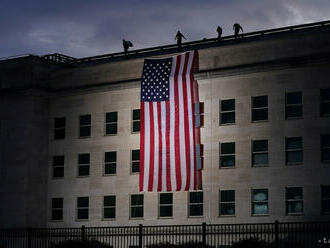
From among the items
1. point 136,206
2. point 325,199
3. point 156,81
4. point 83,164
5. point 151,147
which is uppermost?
point 156,81

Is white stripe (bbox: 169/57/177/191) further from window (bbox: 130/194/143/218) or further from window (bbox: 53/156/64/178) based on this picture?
window (bbox: 53/156/64/178)

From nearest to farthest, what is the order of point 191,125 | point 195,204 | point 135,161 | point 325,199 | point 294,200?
point 191,125, point 325,199, point 294,200, point 195,204, point 135,161

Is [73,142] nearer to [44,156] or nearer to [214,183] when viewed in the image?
[44,156]

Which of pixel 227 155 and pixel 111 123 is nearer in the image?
pixel 227 155

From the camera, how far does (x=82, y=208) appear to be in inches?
2489

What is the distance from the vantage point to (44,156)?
213 ft

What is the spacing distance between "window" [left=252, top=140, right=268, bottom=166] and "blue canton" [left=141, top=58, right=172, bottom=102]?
9842 mm

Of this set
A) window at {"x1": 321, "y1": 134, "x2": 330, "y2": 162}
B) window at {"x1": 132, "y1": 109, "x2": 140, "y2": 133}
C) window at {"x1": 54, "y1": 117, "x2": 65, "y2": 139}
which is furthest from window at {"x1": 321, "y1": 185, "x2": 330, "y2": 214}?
window at {"x1": 54, "y1": 117, "x2": 65, "y2": 139}

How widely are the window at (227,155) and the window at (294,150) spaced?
13.4ft

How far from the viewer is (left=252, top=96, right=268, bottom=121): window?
56.2 meters

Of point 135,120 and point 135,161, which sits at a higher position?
point 135,120

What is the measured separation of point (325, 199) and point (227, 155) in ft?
25.8

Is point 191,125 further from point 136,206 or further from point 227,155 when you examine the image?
point 136,206

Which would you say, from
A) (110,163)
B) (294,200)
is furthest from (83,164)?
(294,200)
